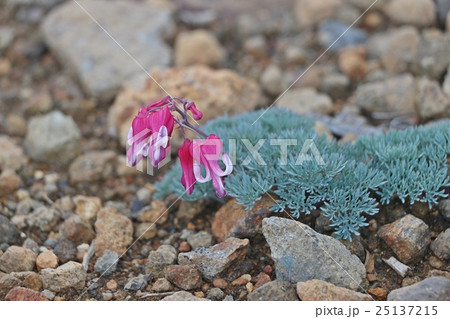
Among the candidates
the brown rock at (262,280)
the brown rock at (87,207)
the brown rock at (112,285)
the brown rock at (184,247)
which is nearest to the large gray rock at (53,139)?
the brown rock at (87,207)

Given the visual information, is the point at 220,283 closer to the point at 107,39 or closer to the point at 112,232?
the point at 112,232

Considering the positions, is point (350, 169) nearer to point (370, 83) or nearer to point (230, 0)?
point (370, 83)

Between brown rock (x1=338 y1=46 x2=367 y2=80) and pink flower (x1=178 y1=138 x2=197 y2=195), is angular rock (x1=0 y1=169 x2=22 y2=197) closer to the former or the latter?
pink flower (x1=178 y1=138 x2=197 y2=195)

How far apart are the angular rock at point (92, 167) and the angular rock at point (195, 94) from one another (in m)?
0.28

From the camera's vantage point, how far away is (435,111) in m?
4.90

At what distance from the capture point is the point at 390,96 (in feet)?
17.0

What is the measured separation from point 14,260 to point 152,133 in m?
1.21

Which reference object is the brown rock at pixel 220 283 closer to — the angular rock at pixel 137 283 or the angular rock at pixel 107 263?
the angular rock at pixel 137 283

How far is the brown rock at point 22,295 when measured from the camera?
333 cm

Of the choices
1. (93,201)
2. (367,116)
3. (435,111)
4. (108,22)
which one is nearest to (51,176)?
(93,201)

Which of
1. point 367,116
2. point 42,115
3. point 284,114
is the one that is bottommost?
point 42,115

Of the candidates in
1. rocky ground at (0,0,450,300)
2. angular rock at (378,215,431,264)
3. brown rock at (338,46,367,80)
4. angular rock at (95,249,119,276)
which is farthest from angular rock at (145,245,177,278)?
brown rock at (338,46,367,80)

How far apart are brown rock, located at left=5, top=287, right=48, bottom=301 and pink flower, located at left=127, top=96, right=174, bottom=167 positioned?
877mm
